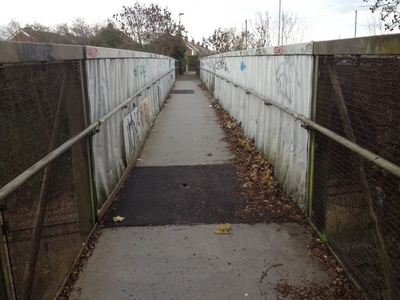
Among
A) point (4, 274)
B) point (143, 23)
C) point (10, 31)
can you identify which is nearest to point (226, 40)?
point (143, 23)

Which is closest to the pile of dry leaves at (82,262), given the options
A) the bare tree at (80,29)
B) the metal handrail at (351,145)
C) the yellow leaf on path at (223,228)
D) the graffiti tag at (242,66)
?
the yellow leaf on path at (223,228)

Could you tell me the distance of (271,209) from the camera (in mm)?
4918

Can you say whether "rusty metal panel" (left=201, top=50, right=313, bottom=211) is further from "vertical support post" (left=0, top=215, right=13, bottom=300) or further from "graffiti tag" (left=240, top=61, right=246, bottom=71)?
"vertical support post" (left=0, top=215, right=13, bottom=300)

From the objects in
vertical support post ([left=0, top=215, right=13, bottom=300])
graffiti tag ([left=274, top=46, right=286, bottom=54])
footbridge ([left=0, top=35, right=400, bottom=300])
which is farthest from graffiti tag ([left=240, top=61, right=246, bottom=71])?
vertical support post ([left=0, top=215, right=13, bottom=300])

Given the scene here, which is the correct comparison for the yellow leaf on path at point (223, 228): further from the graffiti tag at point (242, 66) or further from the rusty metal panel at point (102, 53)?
the graffiti tag at point (242, 66)

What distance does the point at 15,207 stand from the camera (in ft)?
8.51

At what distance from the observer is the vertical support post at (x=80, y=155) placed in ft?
12.2

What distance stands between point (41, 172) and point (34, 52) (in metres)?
0.87

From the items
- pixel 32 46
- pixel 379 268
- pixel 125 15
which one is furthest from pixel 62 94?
pixel 125 15

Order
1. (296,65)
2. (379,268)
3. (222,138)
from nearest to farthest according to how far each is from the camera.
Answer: (379,268)
(296,65)
(222,138)

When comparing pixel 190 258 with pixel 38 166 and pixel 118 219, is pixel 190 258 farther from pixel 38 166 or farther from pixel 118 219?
pixel 38 166

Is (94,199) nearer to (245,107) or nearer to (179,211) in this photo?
(179,211)

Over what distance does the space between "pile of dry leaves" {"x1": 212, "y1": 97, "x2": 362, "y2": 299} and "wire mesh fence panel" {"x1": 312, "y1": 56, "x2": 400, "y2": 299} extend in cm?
15

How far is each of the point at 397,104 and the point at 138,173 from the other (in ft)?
14.9
